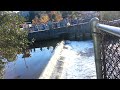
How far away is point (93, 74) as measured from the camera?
18.7 ft

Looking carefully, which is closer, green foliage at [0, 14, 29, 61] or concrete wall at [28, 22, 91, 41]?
green foliage at [0, 14, 29, 61]

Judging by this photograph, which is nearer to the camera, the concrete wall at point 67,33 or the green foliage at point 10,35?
the green foliage at point 10,35

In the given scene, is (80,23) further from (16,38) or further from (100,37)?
(100,37)

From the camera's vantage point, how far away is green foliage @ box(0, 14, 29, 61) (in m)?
5.14

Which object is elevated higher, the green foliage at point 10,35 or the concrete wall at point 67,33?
the green foliage at point 10,35

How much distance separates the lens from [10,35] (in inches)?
209

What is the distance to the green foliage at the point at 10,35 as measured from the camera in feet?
16.9

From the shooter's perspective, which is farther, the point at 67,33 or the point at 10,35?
the point at 67,33

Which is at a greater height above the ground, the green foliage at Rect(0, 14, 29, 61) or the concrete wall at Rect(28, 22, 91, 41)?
the green foliage at Rect(0, 14, 29, 61)

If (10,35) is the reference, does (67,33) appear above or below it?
below
